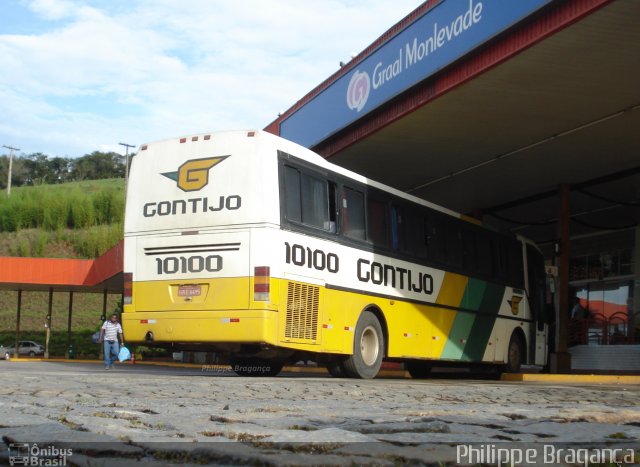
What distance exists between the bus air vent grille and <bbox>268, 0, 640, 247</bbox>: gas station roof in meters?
5.21

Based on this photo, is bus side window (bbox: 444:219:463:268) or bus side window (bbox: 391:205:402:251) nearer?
bus side window (bbox: 391:205:402:251)

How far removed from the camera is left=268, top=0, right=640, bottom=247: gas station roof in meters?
13.9

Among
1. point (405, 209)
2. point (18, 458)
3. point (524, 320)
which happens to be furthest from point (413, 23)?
point (18, 458)

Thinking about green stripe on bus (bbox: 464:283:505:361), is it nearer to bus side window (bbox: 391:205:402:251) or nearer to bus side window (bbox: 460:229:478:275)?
bus side window (bbox: 460:229:478:275)

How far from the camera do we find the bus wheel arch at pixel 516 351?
63.9ft

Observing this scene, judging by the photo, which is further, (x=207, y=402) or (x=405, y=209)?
(x=405, y=209)

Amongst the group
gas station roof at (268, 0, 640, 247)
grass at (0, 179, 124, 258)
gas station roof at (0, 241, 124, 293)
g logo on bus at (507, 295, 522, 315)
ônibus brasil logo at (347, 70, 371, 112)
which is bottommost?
g logo on bus at (507, 295, 522, 315)

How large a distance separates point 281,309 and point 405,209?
4.19 metres

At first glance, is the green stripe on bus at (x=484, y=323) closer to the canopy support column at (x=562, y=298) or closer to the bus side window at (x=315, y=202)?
the canopy support column at (x=562, y=298)

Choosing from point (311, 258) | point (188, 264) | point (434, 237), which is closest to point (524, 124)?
point (434, 237)

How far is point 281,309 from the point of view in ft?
39.8

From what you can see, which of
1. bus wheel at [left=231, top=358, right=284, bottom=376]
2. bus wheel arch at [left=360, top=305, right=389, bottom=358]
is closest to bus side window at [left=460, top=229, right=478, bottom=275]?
bus wheel arch at [left=360, top=305, right=389, bottom=358]

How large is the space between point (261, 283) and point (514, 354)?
31.1 ft

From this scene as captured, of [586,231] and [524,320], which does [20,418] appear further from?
[586,231]
